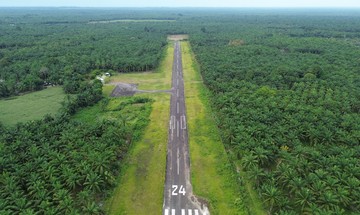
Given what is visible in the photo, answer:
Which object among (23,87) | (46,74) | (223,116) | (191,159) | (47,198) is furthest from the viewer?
(46,74)

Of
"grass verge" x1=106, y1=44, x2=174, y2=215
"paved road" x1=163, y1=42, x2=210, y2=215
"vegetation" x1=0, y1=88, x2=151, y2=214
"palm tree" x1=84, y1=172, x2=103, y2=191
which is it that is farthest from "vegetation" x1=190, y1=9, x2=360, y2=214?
"palm tree" x1=84, y1=172, x2=103, y2=191

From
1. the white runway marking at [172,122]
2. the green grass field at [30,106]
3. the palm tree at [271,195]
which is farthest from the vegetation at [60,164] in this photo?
the palm tree at [271,195]

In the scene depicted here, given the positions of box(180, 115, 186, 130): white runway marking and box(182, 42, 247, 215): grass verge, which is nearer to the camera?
box(182, 42, 247, 215): grass verge

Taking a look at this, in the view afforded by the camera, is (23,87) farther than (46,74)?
No

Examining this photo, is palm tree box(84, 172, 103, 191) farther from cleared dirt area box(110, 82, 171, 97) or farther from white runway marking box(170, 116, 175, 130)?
cleared dirt area box(110, 82, 171, 97)

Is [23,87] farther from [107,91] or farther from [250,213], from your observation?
[250,213]

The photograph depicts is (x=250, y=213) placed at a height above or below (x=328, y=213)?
below

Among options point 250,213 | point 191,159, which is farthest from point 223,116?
point 250,213
